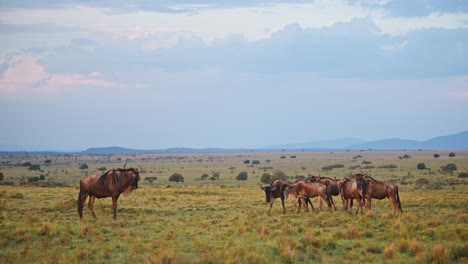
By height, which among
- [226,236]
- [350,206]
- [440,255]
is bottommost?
[226,236]

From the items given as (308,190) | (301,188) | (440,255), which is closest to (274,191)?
(301,188)

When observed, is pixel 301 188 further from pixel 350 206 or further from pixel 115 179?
pixel 115 179

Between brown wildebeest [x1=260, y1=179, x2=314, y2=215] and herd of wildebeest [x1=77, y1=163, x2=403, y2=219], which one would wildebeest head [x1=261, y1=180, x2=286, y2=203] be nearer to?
brown wildebeest [x1=260, y1=179, x2=314, y2=215]

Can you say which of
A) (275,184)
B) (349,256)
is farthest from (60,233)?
(275,184)

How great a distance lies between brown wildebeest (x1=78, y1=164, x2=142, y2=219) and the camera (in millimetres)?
22500

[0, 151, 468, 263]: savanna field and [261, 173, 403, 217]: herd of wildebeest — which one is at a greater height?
[261, 173, 403, 217]: herd of wildebeest

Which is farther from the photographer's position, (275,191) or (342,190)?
(275,191)

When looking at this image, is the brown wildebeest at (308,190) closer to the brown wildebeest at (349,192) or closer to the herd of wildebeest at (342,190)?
the herd of wildebeest at (342,190)

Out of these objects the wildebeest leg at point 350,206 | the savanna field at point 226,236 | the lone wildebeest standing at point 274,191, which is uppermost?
the lone wildebeest standing at point 274,191

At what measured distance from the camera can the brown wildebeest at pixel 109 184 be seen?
22.5 m

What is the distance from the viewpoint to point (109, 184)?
2262cm

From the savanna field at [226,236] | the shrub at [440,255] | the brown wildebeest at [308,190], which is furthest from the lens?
the brown wildebeest at [308,190]

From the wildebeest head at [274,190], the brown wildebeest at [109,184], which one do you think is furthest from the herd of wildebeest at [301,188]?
the wildebeest head at [274,190]

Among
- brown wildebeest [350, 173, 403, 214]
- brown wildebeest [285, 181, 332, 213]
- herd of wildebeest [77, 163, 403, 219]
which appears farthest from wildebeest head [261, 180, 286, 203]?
brown wildebeest [350, 173, 403, 214]
